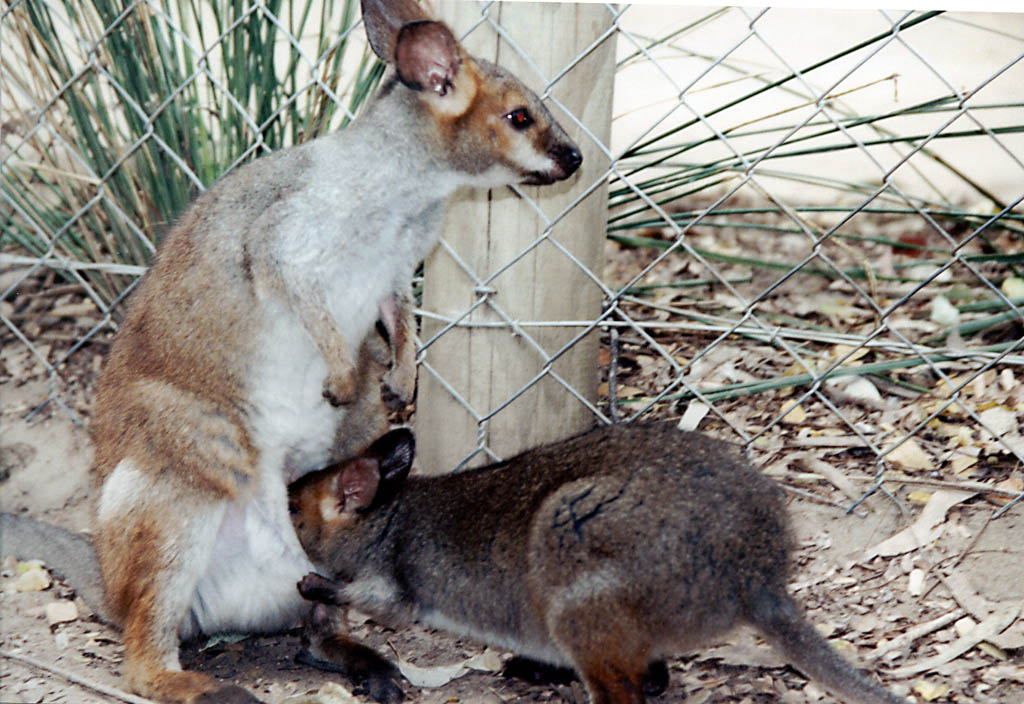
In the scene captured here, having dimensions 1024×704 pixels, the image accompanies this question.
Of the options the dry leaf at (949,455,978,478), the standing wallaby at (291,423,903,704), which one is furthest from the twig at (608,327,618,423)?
the dry leaf at (949,455,978,478)

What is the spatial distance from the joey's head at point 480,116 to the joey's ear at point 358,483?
2.67 ft

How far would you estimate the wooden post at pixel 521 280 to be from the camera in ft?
11.6

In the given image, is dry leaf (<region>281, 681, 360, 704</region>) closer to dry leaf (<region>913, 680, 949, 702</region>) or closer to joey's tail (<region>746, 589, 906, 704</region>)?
joey's tail (<region>746, 589, 906, 704</region>)

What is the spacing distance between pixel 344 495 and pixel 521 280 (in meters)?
0.82

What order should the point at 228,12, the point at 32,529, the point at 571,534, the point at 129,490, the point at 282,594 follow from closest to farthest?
the point at 571,534 → the point at 129,490 → the point at 282,594 → the point at 32,529 → the point at 228,12

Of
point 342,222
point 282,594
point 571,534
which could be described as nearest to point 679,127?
point 342,222

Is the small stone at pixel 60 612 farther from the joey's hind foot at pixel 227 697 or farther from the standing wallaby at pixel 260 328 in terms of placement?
the joey's hind foot at pixel 227 697

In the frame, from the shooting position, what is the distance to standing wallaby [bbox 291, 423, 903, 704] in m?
2.89

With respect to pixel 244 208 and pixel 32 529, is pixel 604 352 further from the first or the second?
pixel 32 529

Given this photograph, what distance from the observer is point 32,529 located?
3.80m

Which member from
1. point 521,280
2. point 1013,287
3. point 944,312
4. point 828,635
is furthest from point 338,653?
point 1013,287

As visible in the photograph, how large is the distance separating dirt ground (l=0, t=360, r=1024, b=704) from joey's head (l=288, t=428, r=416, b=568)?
361 millimetres

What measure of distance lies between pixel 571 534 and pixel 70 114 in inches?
101

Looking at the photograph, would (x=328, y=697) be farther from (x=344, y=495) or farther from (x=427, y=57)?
(x=427, y=57)
